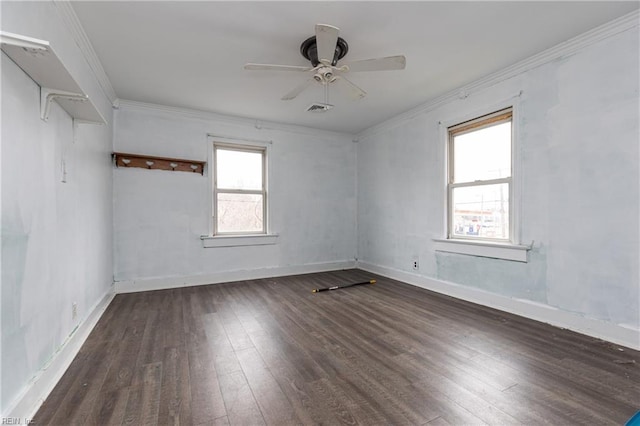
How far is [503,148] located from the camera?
10.9 ft

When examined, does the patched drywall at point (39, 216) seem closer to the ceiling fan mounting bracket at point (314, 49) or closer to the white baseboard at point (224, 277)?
the white baseboard at point (224, 277)

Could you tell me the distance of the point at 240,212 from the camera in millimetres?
4789

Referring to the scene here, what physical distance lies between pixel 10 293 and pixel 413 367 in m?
2.38

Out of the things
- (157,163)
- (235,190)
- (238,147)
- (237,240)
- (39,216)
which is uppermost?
(238,147)

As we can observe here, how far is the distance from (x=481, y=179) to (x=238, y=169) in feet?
11.7

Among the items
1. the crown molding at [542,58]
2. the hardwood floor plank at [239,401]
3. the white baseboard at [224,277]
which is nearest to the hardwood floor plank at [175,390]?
the hardwood floor plank at [239,401]

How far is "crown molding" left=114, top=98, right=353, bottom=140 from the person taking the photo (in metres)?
4.02

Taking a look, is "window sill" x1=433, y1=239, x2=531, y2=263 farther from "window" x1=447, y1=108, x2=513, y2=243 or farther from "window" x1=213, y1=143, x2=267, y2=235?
"window" x1=213, y1=143, x2=267, y2=235

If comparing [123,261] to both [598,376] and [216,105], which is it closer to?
[216,105]

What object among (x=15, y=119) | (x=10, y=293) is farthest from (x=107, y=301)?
(x=15, y=119)

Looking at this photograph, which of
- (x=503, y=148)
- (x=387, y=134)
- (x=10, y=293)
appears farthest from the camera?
(x=387, y=134)

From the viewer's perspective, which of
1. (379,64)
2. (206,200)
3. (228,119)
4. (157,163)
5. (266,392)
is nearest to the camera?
(266,392)

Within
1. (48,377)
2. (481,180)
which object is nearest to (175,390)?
(48,377)

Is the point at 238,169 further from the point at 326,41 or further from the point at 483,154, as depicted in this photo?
the point at 483,154
